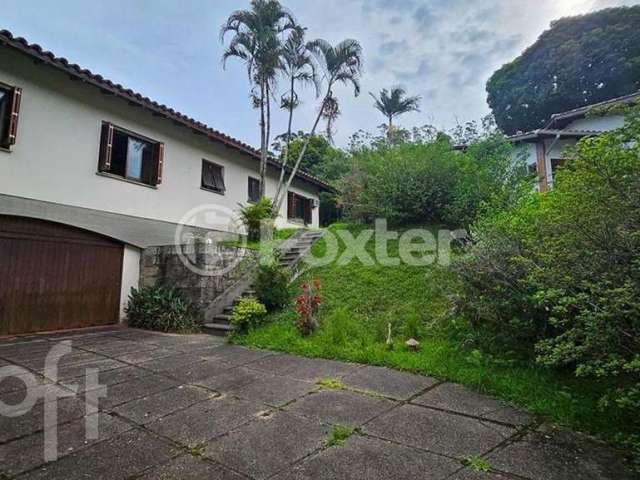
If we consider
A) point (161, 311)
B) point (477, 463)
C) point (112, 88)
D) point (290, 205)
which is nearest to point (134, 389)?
point (477, 463)

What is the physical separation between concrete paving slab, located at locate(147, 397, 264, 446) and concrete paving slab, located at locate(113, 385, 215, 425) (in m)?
0.11

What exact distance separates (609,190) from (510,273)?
58.8 inches

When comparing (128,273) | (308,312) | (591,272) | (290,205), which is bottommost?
(308,312)

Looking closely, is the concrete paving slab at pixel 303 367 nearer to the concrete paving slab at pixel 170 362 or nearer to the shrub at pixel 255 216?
the concrete paving slab at pixel 170 362

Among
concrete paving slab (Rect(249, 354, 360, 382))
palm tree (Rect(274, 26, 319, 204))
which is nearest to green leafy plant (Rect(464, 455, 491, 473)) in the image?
concrete paving slab (Rect(249, 354, 360, 382))

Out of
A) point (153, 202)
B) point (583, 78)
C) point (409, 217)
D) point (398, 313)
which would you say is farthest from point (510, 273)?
point (583, 78)

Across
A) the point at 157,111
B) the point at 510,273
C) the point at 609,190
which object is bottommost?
the point at 510,273

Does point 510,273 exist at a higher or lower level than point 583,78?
lower

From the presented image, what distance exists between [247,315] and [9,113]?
5585 millimetres

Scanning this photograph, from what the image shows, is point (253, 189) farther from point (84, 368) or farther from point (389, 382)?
point (389, 382)

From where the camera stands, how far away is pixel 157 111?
27.7 feet

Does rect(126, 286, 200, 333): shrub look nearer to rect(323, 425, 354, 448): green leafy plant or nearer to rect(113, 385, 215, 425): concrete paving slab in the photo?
rect(113, 385, 215, 425): concrete paving slab

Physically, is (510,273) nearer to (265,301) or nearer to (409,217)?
(265,301)

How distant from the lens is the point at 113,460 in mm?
2314
